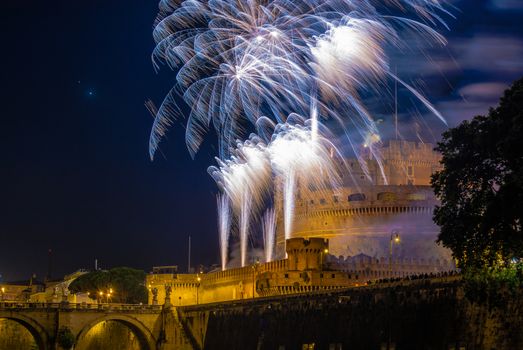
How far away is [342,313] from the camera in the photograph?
178ft

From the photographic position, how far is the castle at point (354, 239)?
242ft

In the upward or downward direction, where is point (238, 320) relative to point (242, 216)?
downward

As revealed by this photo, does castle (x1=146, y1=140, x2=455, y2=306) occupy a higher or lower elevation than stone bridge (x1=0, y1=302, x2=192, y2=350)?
higher

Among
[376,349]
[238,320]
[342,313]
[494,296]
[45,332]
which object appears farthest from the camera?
[45,332]

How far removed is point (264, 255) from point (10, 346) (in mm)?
28694

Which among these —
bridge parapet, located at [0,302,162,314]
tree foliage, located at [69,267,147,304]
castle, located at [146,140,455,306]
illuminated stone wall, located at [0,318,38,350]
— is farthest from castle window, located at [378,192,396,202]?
illuminated stone wall, located at [0,318,38,350]

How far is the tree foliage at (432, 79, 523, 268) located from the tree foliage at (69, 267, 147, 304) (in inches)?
2670

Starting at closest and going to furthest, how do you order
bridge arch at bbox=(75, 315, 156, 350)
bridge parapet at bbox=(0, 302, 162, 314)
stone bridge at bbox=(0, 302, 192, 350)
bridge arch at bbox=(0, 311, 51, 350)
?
1. bridge arch at bbox=(0, 311, 51, 350)
2. bridge parapet at bbox=(0, 302, 162, 314)
3. stone bridge at bbox=(0, 302, 192, 350)
4. bridge arch at bbox=(75, 315, 156, 350)

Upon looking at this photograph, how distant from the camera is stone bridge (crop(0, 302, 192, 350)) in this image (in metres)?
74.2

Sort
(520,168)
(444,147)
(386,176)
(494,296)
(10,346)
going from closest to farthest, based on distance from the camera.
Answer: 1. (520,168)
2. (494,296)
3. (444,147)
4. (10,346)
5. (386,176)

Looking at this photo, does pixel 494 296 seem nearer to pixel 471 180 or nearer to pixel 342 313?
pixel 471 180

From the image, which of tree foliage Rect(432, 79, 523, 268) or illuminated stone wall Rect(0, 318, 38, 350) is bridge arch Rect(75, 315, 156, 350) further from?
tree foliage Rect(432, 79, 523, 268)

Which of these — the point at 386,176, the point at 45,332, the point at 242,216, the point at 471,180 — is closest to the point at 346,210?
the point at 386,176

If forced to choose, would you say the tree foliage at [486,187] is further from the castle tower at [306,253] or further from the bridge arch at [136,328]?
the bridge arch at [136,328]
